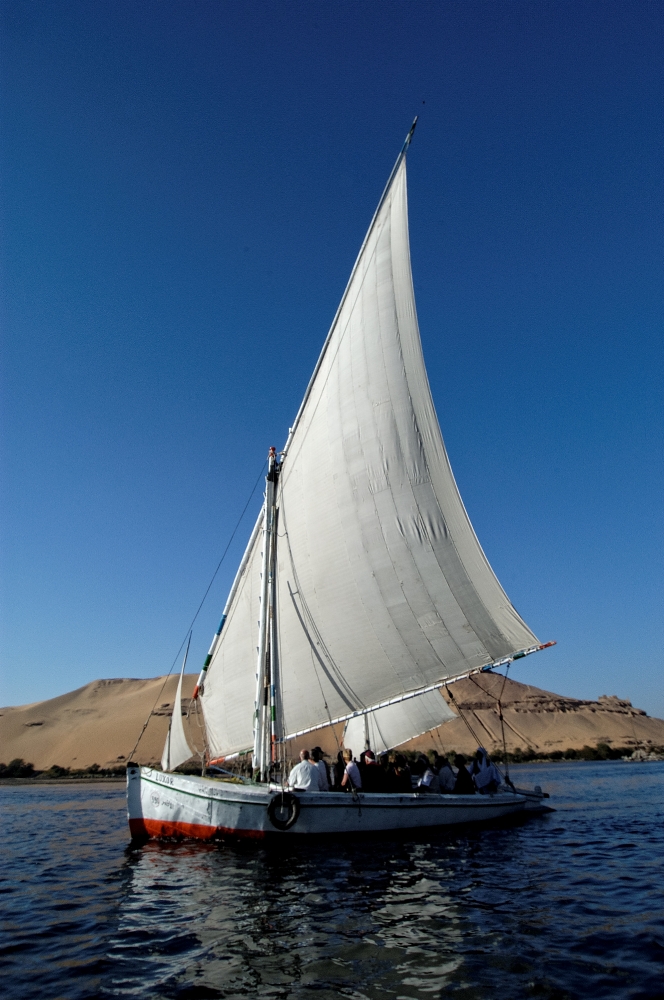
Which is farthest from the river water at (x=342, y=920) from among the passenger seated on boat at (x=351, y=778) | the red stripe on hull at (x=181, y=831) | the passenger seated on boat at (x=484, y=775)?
the passenger seated on boat at (x=484, y=775)

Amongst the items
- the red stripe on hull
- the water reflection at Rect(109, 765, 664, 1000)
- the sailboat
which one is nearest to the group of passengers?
the sailboat

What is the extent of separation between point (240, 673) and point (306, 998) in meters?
12.6

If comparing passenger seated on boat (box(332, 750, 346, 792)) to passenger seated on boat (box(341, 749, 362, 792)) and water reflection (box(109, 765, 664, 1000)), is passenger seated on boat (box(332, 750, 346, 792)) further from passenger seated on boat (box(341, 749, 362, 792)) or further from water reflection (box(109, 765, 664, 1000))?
water reflection (box(109, 765, 664, 1000))

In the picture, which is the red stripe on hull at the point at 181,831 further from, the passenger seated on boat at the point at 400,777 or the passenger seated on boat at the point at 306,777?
the passenger seated on boat at the point at 400,777

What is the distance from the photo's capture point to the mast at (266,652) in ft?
54.5

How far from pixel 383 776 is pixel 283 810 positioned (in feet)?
11.8

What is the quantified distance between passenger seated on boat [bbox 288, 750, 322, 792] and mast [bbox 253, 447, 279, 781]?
145 cm

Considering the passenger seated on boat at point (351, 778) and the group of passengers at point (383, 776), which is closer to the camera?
the group of passengers at point (383, 776)

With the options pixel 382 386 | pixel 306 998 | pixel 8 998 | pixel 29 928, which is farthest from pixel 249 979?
pixel 382 386

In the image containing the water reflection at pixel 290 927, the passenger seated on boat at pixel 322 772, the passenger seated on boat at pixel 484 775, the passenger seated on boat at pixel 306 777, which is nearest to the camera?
the water reflection at pixel 290 927

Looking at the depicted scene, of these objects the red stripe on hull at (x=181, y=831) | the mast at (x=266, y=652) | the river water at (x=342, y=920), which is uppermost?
the mast at (x=266, y=652)

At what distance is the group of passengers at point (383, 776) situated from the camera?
15.2 metres

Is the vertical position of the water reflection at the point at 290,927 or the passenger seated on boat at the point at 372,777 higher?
the passenger seated on boat at the point at 372,777

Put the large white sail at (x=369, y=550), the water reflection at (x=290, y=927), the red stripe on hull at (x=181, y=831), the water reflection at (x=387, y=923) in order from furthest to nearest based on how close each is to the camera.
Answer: the large white sail at (x=369, y=550) → the red stripe on hull at (x=181, y=831) → the water reflection at (x=290, y=927) → the water reflection at (x=387, y=923)
